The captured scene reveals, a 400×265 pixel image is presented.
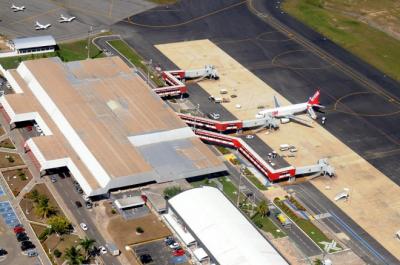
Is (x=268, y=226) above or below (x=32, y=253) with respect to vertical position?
below

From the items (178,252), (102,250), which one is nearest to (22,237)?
(102,250)

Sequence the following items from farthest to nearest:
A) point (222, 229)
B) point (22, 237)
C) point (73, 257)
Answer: point (22, 237)
point (222, 229)
point (73, 257)

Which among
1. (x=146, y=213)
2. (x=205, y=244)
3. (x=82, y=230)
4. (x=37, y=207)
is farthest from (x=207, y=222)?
(x=37, y=207)

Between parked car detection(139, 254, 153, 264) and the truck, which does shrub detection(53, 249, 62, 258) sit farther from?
A: parked car detection(139, 254, 153, 264)

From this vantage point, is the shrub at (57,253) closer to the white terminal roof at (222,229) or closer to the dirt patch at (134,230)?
the dirt patch at (134,230)

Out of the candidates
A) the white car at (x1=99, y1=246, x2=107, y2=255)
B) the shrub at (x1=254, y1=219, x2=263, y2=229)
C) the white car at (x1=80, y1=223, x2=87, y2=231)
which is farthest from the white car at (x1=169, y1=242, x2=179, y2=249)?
the shrub at (x1=254, y1=219, x2=263, y2=229)

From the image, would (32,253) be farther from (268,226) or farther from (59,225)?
(268,226)

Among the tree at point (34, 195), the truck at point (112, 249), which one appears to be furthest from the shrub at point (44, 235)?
the truck at point (112, 249)
